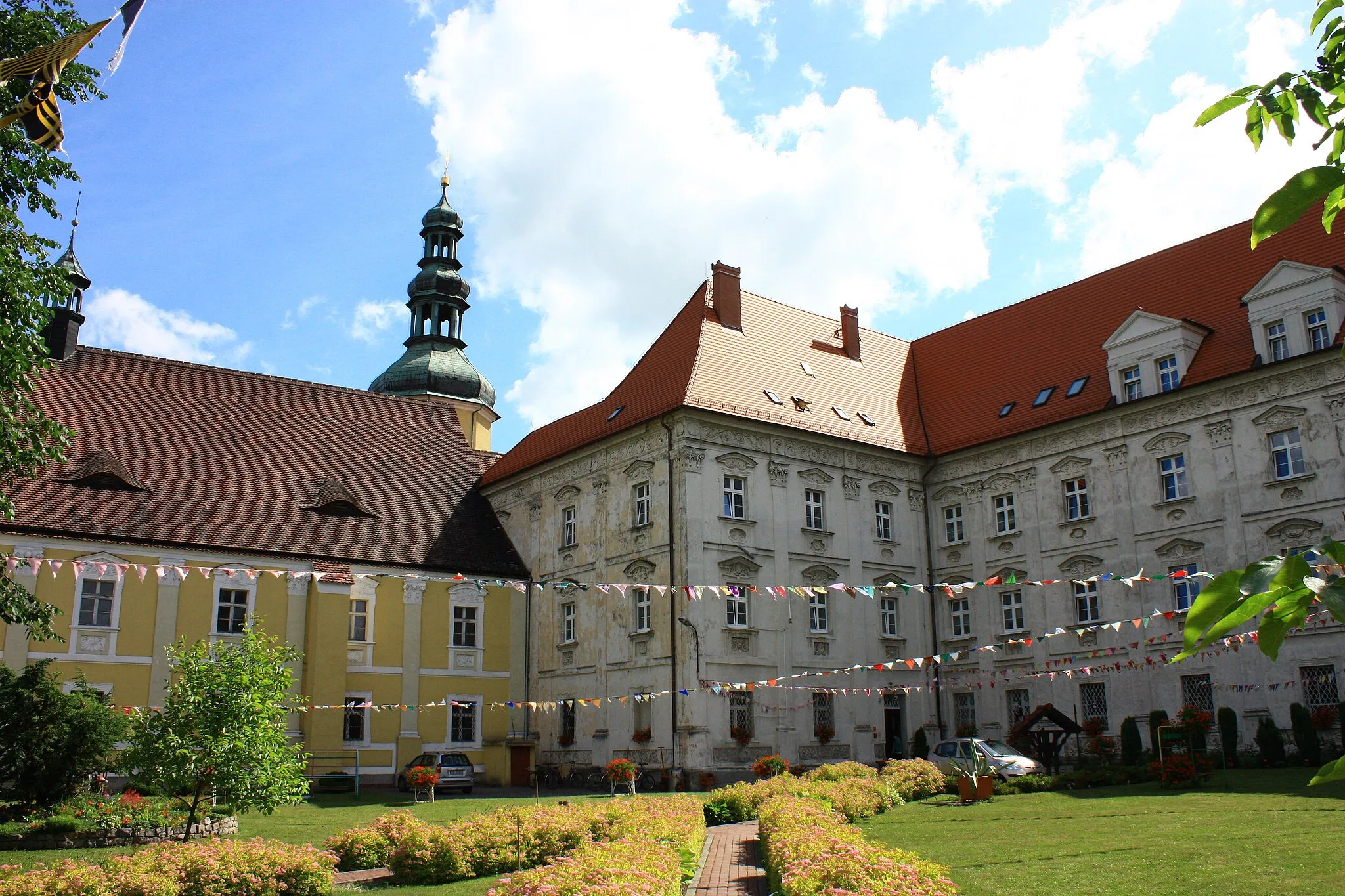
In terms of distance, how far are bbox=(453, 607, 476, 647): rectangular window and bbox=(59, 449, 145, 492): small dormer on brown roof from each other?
33.8ft

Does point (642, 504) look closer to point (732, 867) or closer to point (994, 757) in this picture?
point (994, 757)

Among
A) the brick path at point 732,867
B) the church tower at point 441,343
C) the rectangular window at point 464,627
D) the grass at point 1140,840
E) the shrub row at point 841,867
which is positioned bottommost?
the brick path at point 732,867

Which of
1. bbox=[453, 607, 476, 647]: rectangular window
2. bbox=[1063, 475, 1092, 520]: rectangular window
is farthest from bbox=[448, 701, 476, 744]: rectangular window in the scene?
bbox=[1063, 475, 1092, 520]: rectangular window

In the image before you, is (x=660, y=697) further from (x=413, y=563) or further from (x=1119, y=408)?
(x=1119, y=408)

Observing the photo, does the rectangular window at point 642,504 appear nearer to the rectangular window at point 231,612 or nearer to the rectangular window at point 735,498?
the rectangular window at point 735,498

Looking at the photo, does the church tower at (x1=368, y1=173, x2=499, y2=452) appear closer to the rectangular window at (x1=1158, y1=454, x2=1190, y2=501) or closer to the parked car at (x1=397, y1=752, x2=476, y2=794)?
the parked car at (x1=397, y1=752, x2=476, y2=794)

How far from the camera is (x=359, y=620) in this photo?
35.7 m

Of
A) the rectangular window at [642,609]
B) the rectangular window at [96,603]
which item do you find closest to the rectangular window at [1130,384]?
the rectangular window at [642,609]

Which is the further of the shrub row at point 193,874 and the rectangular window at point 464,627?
the rectangular window at point 464,627

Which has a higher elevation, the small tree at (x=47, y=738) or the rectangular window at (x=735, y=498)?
the rectangular window at (x=735, y=498)

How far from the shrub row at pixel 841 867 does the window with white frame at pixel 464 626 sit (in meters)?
24.9

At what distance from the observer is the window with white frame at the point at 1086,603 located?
33188 mm

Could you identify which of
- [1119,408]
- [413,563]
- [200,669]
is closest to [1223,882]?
[200,669]

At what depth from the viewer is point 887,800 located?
22156 mm
